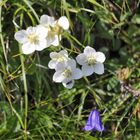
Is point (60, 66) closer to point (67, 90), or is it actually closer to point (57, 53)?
point (57, 53)

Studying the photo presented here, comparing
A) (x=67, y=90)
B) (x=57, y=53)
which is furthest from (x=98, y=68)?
(x=67, y=90)

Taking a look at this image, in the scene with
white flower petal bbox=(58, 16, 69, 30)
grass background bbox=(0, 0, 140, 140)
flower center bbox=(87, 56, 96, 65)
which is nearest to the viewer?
white flower petal bbox=(58, 16, 69, 30)

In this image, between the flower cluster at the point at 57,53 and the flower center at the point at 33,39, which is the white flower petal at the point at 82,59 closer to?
the flower cluster at the point at 57,53

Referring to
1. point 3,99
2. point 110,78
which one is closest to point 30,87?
point 3,99

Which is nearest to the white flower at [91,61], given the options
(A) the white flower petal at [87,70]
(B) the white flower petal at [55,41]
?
(A) the white flower petal at [87,70]

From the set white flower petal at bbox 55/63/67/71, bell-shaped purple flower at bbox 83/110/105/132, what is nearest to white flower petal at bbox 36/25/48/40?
white flower petal at bbox 55/63/67/71

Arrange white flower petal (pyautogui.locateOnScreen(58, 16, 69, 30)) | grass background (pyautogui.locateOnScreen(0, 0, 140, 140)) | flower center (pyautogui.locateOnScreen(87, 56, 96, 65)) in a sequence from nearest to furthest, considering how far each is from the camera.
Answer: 1. white flower petal (pyautogui.locateOnScreen(58, 16, 69, 30))
2. flower center (pyautogui.locateOnScreen(87, 56, 96, 65))
3. grass background (pyautogui.locateOnScreen(0, 0, 140, 140))

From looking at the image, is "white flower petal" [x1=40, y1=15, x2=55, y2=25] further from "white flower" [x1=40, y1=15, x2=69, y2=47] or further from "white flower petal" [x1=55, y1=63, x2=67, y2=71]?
"white flower petal" [x1=55, y1=63, x2=67, y2=71]

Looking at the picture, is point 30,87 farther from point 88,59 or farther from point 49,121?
point 88,59
